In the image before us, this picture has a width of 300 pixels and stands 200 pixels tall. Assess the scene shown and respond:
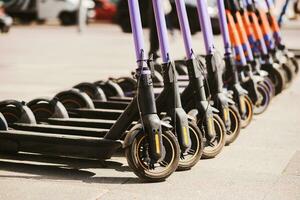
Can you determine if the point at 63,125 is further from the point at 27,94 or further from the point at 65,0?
the point at 65,0

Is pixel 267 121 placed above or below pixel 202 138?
below

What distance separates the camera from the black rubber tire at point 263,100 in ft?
27.6

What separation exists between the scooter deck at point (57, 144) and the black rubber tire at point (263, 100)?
126 inches

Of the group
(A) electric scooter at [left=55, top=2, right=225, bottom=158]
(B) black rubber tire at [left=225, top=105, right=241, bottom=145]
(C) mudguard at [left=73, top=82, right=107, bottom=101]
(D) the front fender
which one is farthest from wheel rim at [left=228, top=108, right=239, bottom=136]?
(C) mudguard at [left=73, top=82, right=107, bottom=101]

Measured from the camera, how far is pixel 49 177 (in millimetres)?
5527

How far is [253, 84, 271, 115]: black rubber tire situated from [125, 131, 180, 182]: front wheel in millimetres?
3209

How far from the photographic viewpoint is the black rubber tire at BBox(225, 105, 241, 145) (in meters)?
6.65

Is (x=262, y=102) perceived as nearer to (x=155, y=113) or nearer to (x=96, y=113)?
(x=96, y=113)

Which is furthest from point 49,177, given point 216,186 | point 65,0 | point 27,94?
point 65,0

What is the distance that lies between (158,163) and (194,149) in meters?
0.46

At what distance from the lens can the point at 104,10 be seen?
36.6 meters

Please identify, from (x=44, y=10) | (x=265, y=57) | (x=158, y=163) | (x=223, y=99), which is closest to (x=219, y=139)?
(x=223, y=99)

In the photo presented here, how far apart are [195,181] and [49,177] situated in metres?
1.14

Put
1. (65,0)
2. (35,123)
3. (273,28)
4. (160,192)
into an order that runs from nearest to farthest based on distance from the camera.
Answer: (160,192), (35,123), (273,28), (65,0)
